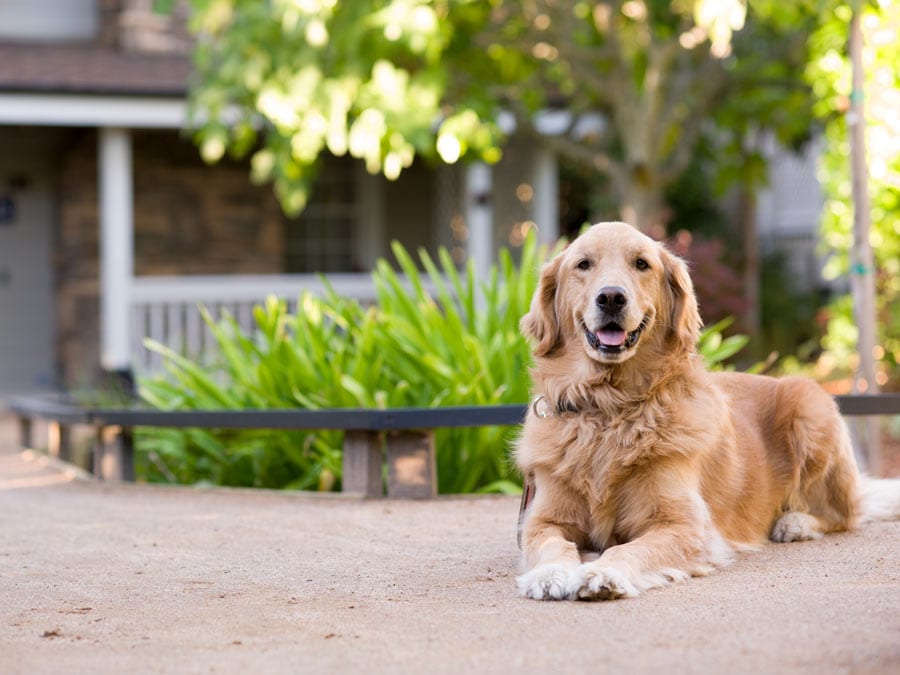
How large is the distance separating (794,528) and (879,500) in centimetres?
72

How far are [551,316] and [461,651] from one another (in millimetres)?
1695

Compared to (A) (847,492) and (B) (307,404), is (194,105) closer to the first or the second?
(B) (307,404)

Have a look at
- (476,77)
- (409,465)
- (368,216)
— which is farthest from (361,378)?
(368,216)

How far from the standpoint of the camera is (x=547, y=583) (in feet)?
13.8

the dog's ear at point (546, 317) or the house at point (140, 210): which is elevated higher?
the house at point (140, 210)

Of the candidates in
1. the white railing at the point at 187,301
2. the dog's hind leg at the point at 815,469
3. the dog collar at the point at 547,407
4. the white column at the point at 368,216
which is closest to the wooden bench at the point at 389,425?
the dog's hind leg at the point at 815,469

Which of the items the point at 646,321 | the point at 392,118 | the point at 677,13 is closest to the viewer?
the point at 646,321

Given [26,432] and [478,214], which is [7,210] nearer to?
[478,214]

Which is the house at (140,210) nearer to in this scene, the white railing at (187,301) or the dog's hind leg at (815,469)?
the white railing at (187,301)

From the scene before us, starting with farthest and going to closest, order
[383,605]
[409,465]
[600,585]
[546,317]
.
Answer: [409,465] < [546,317] < [383,605] < [600,585]

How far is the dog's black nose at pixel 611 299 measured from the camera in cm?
451

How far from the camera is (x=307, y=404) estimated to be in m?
7.62

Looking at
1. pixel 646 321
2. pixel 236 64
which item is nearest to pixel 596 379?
pixel 646 321

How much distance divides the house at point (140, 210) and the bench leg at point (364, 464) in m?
6.91
